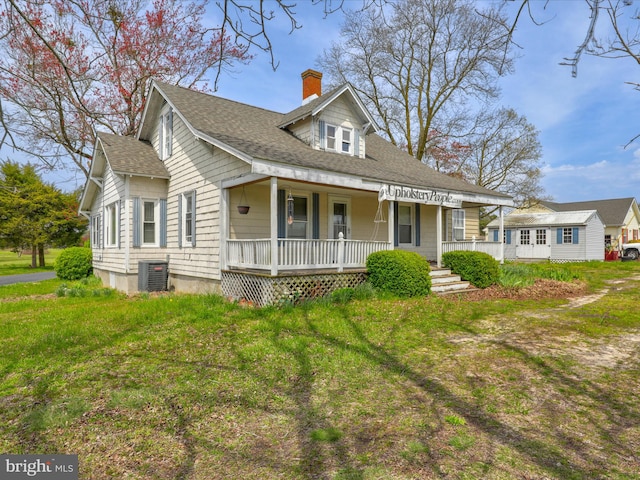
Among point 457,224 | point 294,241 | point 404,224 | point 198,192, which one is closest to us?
point 294,241

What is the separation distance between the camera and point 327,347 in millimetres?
6109

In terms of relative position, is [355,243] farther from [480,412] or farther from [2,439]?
[2,439]

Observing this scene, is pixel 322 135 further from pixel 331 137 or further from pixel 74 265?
pixel 74 265

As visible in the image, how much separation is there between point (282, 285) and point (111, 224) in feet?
30.1

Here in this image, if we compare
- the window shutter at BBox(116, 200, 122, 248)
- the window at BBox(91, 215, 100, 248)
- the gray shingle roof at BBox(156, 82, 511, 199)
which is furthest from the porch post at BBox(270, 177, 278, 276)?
the window at BBox(91, 215, 100, 248)

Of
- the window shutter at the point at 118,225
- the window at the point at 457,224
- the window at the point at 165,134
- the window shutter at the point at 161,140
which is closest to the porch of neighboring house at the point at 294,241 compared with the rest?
the window at the point at 457,224

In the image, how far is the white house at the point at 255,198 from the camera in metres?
9.66

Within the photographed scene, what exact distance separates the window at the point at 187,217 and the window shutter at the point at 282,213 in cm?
274

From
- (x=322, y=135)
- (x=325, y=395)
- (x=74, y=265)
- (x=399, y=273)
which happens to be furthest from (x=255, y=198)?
(x=74, y=265)

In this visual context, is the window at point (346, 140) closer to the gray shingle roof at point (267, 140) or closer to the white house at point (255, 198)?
the white house at point (255, 198)

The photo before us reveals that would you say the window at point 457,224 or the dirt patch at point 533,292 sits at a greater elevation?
the window at point 457,224

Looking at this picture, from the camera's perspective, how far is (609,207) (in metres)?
37.7

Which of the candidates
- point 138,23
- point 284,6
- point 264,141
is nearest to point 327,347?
point 284,6

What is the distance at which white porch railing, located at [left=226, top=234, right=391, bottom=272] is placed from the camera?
9359 millimetres
